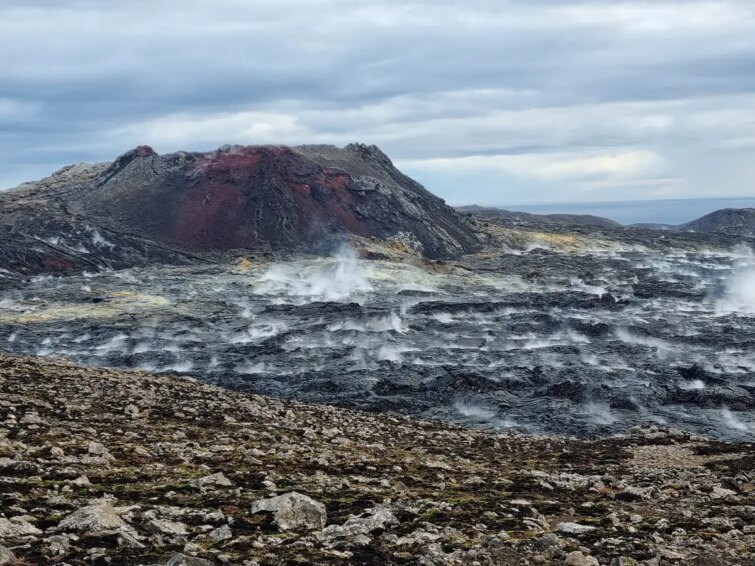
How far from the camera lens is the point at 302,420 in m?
19.3

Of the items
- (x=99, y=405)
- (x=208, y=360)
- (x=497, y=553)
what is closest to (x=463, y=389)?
(x=208, y=360)

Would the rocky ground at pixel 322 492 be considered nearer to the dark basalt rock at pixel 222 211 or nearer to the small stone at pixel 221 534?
the small stone at pixel 221 534

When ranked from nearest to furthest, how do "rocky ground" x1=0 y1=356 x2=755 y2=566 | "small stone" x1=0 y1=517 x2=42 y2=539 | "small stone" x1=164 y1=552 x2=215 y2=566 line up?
"small stone" x1=164 y1=552 x2=215 y2=566, "small stone" x1=0 y1=517 x2=42 y2=539, "rocky ground" x1=0 y1=356 x2=755 y2=566

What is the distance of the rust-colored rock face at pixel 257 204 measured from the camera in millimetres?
85375

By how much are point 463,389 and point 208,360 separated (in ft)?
44.5

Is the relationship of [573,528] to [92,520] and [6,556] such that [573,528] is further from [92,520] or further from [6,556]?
[6,556]

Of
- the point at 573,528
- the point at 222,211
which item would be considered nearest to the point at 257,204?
the point at 222,211

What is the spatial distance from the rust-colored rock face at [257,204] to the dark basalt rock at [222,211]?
0.12 meters

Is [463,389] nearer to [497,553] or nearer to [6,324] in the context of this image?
[497,553]

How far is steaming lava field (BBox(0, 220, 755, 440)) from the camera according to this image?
101ft

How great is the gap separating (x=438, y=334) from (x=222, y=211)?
49.5 metres

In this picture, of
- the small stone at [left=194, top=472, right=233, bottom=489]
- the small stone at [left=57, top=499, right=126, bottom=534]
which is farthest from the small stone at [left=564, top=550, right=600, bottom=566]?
the small stone at [left=194, top=472, right=233, bottom=489]

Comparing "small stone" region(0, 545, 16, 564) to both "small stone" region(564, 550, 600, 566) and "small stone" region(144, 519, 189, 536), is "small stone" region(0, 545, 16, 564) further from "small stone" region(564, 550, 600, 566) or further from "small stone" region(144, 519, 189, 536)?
"small stone" region(564, 550, 600, 566)

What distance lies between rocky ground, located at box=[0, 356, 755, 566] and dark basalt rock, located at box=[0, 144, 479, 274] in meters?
60.2
